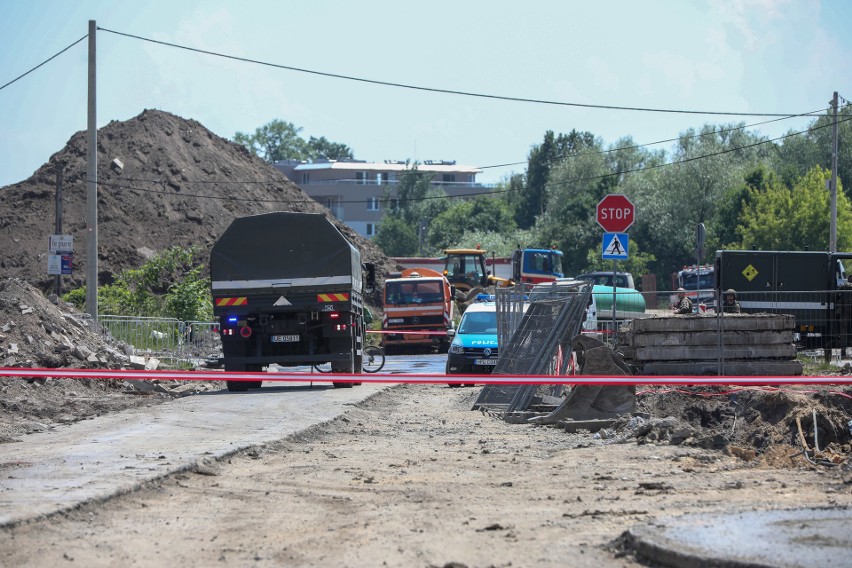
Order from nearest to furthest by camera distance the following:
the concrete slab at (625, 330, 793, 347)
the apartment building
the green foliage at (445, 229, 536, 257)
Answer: the concrete slab at (625, 330, 793, 347) < the green foliage at (445, 229, 536, 257) < the apartment building

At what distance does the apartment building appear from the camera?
138125mm

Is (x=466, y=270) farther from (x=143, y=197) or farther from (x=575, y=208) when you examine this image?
(x=575, y=208)

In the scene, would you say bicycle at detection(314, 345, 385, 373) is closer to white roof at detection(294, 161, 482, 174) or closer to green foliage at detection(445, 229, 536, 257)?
→ green foliage at detection(445, 229, 536, 257)

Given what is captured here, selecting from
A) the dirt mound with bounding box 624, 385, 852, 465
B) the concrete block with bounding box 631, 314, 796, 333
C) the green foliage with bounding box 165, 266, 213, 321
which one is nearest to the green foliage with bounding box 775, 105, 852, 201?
the green foliage with bounding box 165, 266, 213, 321

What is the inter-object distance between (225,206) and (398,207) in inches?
2630

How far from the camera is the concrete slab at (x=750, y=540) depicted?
574 centimetres

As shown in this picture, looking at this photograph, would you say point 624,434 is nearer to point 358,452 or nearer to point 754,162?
point 358,452

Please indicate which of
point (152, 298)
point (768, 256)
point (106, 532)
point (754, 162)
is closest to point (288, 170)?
point (754, 162)

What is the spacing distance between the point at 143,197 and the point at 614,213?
40016 millimetres

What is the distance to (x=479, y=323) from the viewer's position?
924 inches

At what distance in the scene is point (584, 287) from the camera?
17047 millimetres

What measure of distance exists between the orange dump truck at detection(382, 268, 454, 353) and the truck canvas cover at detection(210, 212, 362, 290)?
15604 mm

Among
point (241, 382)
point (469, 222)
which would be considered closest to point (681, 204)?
point (469, 222)

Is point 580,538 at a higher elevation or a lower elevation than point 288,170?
lower
